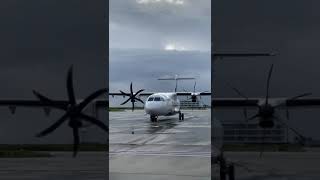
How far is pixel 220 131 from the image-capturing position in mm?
8609

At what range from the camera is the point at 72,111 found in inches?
372

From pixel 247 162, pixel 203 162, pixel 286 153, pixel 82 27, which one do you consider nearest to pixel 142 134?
pixel 203 162

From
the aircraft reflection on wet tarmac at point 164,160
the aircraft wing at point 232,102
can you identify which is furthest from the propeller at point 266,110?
the aircraft reflection on wet tarmac at point 164,160

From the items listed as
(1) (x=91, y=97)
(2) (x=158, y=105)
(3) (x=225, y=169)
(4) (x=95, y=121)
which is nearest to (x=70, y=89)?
(1) (x=91, y=97)

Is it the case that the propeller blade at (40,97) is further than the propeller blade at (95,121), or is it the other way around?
the propeller blade at (40,97)

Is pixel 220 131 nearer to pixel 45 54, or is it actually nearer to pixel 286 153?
pixel 286 153

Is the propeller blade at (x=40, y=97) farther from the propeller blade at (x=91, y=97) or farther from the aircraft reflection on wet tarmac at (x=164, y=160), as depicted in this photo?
the aircraft reflection on wet tarmac at (x=164, y=160)

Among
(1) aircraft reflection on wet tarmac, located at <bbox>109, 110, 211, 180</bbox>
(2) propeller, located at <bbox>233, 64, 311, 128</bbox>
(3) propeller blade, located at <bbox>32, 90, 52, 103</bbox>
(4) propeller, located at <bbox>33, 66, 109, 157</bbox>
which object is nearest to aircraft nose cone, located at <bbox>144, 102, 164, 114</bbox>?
(1) aircraft reflection on wet tarmac, located at <bbox>109, 110, 211, 180</bbox>

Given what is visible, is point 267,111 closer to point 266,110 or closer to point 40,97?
point 266,110

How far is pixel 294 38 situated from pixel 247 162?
191 inches

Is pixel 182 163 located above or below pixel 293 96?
below

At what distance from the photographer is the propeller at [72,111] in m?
8.79

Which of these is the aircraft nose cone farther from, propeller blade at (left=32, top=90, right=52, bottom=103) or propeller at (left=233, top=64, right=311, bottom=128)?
propeller blade at (left=32, top=90, right=52, bottom=103)

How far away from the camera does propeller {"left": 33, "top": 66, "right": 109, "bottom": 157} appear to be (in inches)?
346
